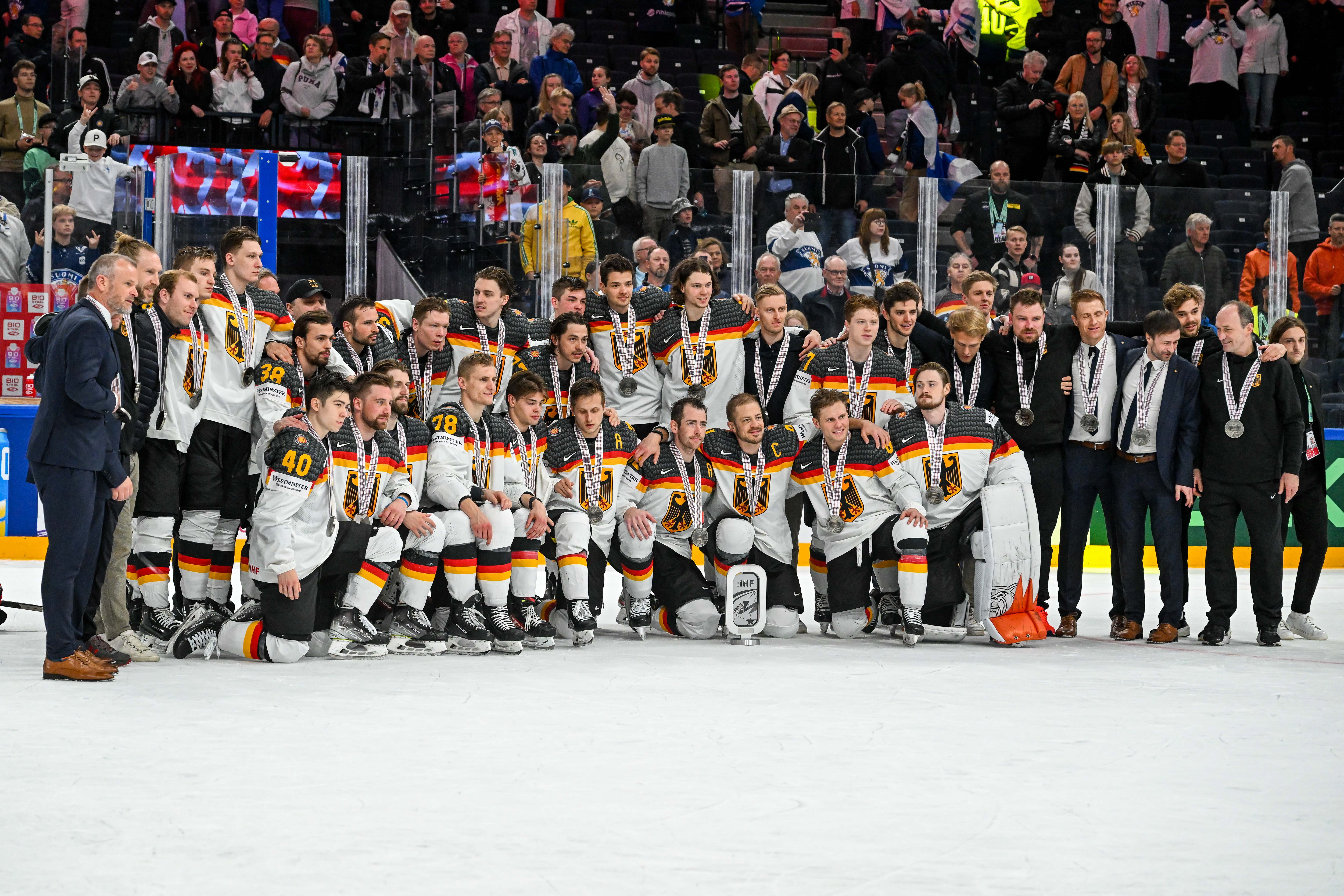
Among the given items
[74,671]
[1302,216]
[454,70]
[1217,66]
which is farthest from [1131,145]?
[74,671]

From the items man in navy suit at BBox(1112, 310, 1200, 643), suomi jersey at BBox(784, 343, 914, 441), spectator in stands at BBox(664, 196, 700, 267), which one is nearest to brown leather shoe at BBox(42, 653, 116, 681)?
suomi jersey at BBox(784, 343, 914, 441)

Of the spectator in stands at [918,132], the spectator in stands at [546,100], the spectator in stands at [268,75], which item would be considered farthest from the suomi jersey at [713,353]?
the spectator in stands at [268,75]

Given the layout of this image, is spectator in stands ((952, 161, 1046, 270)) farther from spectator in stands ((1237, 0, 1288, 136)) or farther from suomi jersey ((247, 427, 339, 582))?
spectator in stands ((1237, 0, 1288, 136))

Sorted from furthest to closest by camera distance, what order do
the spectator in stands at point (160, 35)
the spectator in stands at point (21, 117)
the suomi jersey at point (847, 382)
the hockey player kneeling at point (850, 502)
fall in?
the spectator in stands at point (160, 35) < the spectator in stands at point (21, 117) < the suomi jersey at point (847, 382) < the hockey player kneeling at point (850, 502)

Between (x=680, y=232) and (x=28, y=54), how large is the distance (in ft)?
19.6

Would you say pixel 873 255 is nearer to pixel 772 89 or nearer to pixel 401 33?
pixel 772 89

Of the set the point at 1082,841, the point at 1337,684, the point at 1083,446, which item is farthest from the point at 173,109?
the point at 1082,841

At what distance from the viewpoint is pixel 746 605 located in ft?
21.2

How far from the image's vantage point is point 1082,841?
10.6ft

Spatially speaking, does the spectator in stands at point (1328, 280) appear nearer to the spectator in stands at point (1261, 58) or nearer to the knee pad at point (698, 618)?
the spectator in stands at point (1261, 58)

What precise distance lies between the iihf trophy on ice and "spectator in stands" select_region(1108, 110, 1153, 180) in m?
6.30

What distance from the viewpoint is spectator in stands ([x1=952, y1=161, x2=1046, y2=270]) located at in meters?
9.44

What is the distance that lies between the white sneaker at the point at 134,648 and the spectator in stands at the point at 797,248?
476 cm

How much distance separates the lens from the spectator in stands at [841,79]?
12562 millimetres
